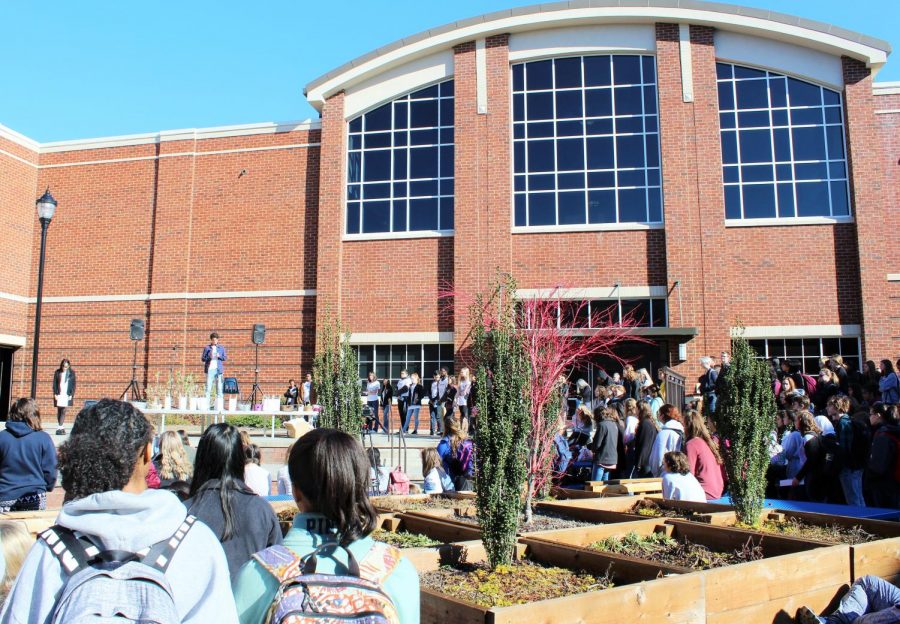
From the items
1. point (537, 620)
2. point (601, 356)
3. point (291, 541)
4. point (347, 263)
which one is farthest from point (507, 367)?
point (347, 263)

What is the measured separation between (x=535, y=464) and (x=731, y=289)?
46.1 ft

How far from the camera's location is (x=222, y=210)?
23.3m

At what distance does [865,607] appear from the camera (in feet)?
16.3

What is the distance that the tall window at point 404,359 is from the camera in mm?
21438

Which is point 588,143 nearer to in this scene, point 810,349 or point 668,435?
point 810,349

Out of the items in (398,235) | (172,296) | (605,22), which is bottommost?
(172,296)

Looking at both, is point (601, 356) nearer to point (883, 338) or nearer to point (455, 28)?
point (883, 338)

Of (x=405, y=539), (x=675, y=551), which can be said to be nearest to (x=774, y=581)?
(x=675, y=551)

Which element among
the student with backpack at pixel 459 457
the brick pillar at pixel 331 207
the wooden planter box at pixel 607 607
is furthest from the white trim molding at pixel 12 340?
the wooden planter box at pixel 607 607

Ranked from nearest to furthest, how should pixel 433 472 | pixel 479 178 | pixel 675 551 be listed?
pixel 675 551 < pixel 433 472 < pixel 479 178

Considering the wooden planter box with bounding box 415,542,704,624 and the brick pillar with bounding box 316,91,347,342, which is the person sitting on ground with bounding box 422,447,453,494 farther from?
the brick pillar with bounding box 316,91,347,342

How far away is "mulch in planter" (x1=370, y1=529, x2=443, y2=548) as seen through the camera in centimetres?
616

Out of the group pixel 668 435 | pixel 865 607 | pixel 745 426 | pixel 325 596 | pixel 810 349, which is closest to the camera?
pixel 325 596

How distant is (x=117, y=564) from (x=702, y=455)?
7.81m
